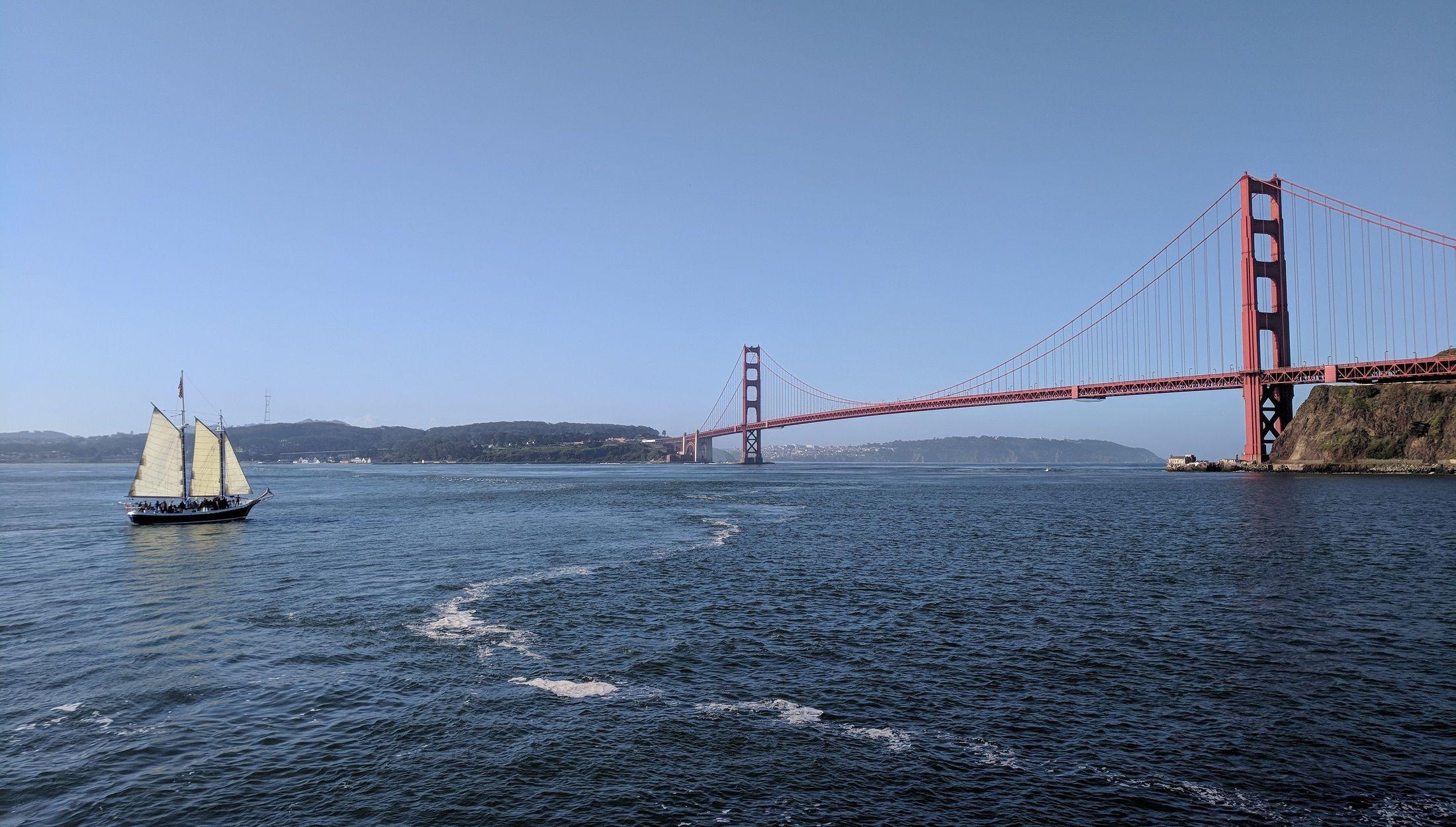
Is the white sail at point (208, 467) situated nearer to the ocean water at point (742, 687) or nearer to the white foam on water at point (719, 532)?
the ocean water at point (742, 687)

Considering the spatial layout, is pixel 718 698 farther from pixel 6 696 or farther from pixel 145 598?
pixel 145 598

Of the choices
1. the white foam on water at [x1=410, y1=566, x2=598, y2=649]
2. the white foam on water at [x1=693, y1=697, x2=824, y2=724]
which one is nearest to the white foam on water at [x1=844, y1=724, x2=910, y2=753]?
the white foam on water at [x1=693, y1=697, x2=824, y2=724]

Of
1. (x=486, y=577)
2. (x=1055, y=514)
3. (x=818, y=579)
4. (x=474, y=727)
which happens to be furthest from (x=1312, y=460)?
(x=474, y=727)

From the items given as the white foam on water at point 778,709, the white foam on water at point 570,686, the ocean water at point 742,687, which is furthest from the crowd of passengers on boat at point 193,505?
the white foam on water at point 778,709

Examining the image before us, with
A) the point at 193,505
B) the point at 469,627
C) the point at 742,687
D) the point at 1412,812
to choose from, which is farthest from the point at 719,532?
the point at 193,505

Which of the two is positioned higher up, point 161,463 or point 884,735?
point 161,463

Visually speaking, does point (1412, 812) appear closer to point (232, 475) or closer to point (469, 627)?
point (469, 627)

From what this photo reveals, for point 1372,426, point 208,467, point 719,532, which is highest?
point 1372,426
